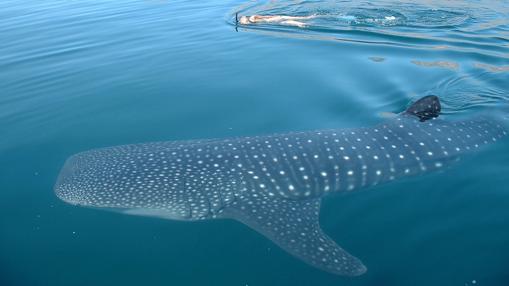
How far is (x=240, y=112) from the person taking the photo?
26.0 feet

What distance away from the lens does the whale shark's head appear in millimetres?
4992

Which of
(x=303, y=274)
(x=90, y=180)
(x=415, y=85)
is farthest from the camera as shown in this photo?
(x=415, y=85)

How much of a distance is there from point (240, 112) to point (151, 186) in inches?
125

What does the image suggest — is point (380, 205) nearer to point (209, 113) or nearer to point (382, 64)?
point (209, 113)

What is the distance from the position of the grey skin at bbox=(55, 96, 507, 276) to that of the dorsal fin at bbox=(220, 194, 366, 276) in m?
0.01

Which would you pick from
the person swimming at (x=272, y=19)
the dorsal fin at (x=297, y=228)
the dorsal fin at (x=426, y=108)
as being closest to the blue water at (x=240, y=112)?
the dorsal fin at (x=297, y=228)

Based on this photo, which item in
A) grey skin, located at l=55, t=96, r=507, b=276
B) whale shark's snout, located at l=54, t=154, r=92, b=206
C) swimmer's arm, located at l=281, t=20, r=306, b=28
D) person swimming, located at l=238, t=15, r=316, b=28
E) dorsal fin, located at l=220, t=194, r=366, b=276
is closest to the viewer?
dorsal fin, located at l=220, t=194, r=366, b=276

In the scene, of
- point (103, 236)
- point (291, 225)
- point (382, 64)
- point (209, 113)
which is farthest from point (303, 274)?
point (382, 64)

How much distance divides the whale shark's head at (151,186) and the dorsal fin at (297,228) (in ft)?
1.07

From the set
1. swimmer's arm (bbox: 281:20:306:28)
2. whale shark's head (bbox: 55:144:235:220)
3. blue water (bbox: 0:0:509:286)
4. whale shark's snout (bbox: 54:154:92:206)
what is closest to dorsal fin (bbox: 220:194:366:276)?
blue water (bbox: 0:0:509:286)

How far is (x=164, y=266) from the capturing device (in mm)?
4621

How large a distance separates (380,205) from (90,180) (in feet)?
11.8

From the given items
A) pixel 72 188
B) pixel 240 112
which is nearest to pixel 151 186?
pixel 72 188

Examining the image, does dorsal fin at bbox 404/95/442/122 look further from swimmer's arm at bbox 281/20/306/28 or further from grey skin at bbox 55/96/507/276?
swimmer's arm at bbox 281/20/306/28
